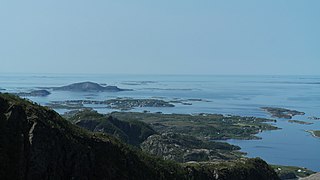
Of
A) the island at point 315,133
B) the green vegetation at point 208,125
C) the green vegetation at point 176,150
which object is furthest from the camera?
the island at point 315,133

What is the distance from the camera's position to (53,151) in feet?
106

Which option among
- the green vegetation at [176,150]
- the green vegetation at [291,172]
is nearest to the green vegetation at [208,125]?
the green vegetation at [291,172]

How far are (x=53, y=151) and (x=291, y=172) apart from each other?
193ft

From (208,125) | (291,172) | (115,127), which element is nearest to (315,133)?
(208,125)

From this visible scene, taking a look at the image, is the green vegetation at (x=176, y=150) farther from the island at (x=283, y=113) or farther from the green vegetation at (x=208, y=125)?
the island at (x=283, y=113)

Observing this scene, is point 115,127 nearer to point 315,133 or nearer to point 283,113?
point 315,133

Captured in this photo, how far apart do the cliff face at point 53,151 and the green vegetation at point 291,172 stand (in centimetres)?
4208

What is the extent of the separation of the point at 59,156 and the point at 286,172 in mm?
56799

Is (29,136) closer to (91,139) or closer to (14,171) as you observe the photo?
(14,171)

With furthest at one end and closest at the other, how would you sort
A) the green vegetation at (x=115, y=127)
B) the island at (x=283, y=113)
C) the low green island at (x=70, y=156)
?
1. the island at (x=283, y=113)
2. the green vegetation at (x=115, y=127)
3. the low green island at (x=70, y=156)

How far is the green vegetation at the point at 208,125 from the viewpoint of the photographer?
5044 inches

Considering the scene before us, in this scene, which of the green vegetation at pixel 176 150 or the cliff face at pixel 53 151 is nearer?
the cliff face at pixel 53 151

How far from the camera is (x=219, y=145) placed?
10388 cm

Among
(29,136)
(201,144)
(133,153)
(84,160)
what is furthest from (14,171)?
(201,144)
